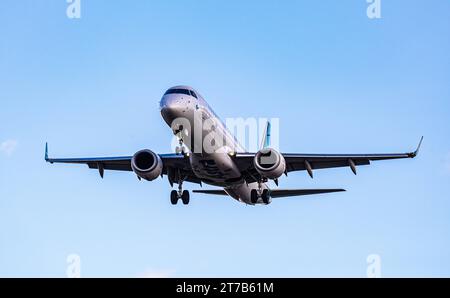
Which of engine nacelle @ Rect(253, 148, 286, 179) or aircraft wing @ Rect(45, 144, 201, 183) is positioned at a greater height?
aircraft wing @ Rect(45, 144, 201, 183)

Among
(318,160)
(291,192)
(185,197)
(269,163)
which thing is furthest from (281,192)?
(269,163)

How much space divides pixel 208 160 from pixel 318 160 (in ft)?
21.6

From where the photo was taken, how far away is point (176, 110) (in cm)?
3659

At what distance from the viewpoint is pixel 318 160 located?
4125 centimetres

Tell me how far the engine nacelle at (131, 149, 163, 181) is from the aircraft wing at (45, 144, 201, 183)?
0.99 metres

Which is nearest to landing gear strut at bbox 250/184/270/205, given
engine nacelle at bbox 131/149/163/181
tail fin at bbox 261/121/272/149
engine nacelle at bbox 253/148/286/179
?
engine nacelle at bbox 253/148/286/179

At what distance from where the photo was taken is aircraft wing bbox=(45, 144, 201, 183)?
135 feet

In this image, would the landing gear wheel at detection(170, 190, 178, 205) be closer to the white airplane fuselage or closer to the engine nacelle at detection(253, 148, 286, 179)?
the white airplane fuselage

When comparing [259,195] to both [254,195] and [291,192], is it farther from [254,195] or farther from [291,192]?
[291,192]

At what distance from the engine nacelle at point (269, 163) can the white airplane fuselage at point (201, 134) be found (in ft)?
5.73

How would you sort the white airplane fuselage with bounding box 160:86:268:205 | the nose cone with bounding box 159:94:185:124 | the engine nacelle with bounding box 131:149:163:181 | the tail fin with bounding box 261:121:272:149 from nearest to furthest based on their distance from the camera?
the nose cone with bounding box 159:94:185:124 < the white airplane fuselage with bounding box 160:86:268:205 < the engine nacelle with bounding box 131:149:163:181 < the tail fin with bounding box 261:121:272:149
